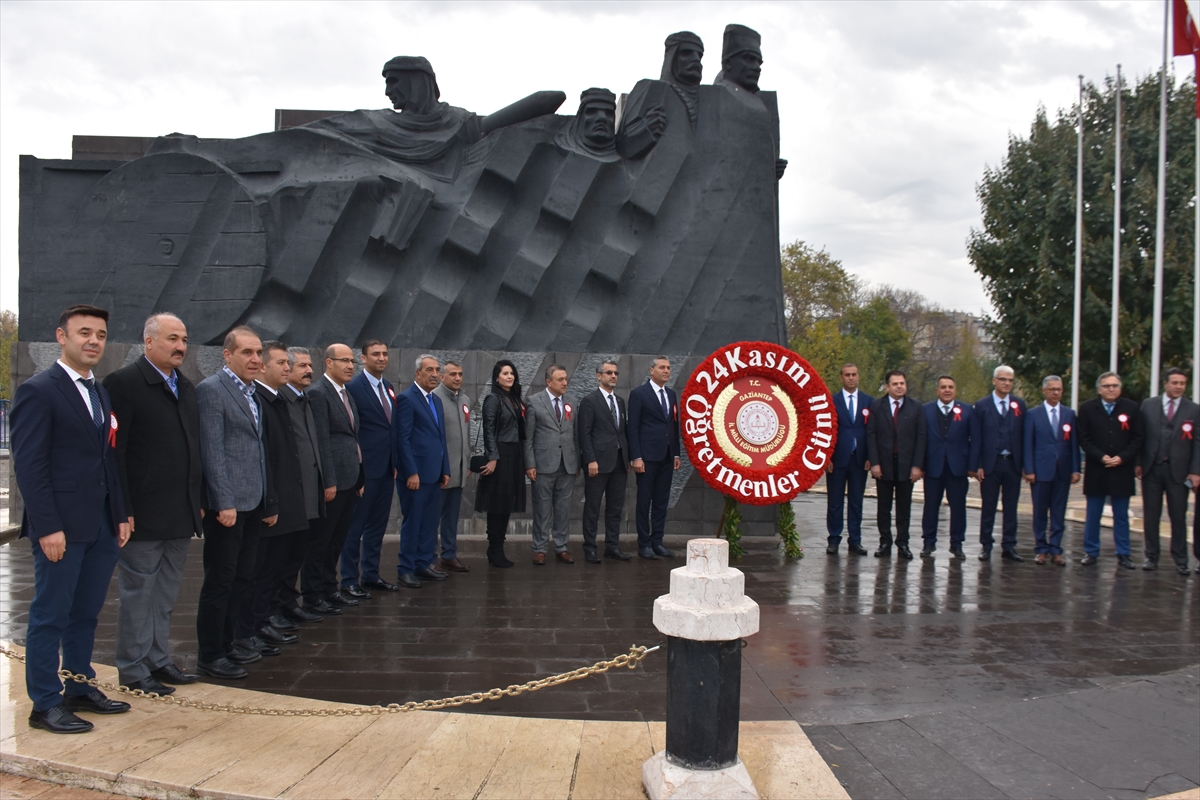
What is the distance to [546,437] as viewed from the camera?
320 inches

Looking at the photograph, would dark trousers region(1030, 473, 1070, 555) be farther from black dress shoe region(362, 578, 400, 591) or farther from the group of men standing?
black dress shoe region(362, 578, 400, 591)

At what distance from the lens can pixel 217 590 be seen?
4.71 m

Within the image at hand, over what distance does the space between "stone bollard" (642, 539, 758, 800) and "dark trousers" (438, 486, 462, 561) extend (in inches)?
180

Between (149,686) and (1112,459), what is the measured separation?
27.6ft

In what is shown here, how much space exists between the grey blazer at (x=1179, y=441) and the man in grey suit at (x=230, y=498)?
26.6ft

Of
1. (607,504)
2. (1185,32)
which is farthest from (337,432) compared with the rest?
(1185,32)

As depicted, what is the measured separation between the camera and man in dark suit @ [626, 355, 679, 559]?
8375mm

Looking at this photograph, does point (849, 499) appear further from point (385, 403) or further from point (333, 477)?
point (333, 477)

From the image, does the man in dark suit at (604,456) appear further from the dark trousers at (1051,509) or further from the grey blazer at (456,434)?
the dark trousers at (1051,509)

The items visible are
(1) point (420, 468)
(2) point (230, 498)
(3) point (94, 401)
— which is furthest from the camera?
(1) point (420, 468)

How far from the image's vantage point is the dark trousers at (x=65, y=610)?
381 centimetres

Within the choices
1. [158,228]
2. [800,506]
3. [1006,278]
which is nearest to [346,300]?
[158,228]

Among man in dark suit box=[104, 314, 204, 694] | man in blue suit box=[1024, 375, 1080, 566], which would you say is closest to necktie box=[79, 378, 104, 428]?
man in dark suit box=[104, 314, 204, 694]

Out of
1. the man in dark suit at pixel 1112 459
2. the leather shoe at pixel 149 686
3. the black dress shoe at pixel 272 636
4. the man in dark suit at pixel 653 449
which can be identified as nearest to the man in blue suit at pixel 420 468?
the black dress shoe at pixel 272 636
